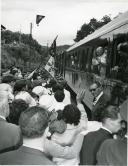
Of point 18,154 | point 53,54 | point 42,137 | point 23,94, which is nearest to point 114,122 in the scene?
point 42,137

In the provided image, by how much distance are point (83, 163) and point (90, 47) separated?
5.49 meters

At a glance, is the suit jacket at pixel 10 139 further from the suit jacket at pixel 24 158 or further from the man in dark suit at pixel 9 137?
the suit jacket at pixel 24 158

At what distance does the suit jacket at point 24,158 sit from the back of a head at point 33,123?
152mm

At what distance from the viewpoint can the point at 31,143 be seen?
113 inches

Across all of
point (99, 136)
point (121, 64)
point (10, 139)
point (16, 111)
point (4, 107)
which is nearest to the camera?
point (99, 136)

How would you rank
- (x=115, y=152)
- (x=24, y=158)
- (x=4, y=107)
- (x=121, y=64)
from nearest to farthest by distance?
(x=115, y=152) → (x=24, y=158) → (x=4, y=107) → (x=121, y=64)

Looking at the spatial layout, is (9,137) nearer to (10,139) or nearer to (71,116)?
(10,139)

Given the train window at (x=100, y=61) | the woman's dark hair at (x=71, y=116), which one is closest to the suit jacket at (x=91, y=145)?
the woman's dark hair at (x=71, y=116)

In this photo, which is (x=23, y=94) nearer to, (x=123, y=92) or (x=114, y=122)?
(x=123, y=92)

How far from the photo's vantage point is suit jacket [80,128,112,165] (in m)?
2.84

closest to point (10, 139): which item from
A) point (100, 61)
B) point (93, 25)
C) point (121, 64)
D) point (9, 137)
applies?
point (9, 137)

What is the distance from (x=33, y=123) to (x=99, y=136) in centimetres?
49

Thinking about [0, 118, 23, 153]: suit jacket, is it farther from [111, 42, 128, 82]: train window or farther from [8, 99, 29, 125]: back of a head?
[111, 42, 128, 82]: train window

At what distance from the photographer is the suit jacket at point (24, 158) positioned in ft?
8.74
